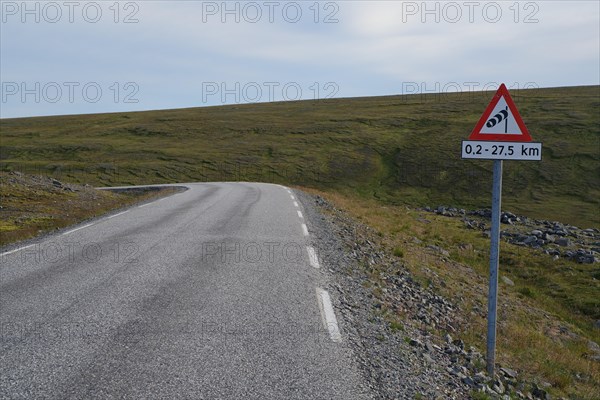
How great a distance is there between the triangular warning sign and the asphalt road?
3.16 m

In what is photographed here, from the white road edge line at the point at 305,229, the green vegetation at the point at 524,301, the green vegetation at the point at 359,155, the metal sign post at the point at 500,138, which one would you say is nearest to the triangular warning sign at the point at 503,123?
the metal sign post at the point at 500,138

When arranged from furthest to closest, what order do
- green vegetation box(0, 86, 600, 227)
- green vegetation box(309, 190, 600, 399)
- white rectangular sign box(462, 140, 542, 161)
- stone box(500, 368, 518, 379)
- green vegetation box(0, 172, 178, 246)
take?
1. green vegetation box(0, 86, 600, 227)
2. green vegetation box(0, 172, 178, 246)
3. green vegetation box(309, 190, 600, 399)
4. stone box(500, 368, 518, 379)
5. white rectangular sign box(462, 140, 542, 161)

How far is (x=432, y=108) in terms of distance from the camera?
90062mm

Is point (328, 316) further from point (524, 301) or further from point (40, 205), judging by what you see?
point (40, 205)

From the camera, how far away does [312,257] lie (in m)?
11.0

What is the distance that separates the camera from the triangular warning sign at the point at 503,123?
6215mm

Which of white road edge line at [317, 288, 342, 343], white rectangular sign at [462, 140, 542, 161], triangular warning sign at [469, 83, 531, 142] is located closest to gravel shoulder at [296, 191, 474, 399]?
white road edge line at [317, 288, 342, 343]

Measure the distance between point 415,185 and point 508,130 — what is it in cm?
→ 4366

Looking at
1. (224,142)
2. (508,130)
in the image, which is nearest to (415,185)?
(224,142)

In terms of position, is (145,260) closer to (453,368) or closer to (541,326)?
(453,368)

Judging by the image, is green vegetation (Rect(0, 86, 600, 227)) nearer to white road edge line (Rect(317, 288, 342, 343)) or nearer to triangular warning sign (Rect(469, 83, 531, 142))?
white road edge line (Rect(317, 288, 342, 343))

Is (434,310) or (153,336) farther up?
(153,336)

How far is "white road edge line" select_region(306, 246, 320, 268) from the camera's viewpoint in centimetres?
1024

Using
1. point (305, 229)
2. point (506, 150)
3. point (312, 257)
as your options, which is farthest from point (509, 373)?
point (305, 229)
